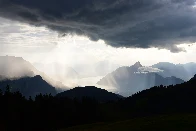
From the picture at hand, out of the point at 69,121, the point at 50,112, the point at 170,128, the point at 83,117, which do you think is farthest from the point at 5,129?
the point at 170,128

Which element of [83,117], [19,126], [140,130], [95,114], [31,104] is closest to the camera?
[140,130]

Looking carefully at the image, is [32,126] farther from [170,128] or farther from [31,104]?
[170,128]

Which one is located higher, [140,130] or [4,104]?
[4,104]

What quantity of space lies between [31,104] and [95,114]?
6083 cm

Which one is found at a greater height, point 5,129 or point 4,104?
point 4,104

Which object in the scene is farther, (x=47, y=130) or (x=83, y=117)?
(x=83, y=117)

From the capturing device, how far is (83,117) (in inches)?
7205

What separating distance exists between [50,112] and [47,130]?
14.9 metres

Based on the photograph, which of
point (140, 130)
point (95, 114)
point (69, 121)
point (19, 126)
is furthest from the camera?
point (95, 114)

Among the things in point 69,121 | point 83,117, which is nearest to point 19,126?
point 69,121

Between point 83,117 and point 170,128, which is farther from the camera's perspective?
point 83,117

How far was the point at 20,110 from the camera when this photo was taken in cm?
13838

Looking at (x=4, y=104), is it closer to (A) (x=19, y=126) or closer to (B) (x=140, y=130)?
(A) (x=19, y=126)

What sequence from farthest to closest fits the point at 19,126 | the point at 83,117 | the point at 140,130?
1. the point at 83,117
2. the point at 19,126
3. the point at 140,130
